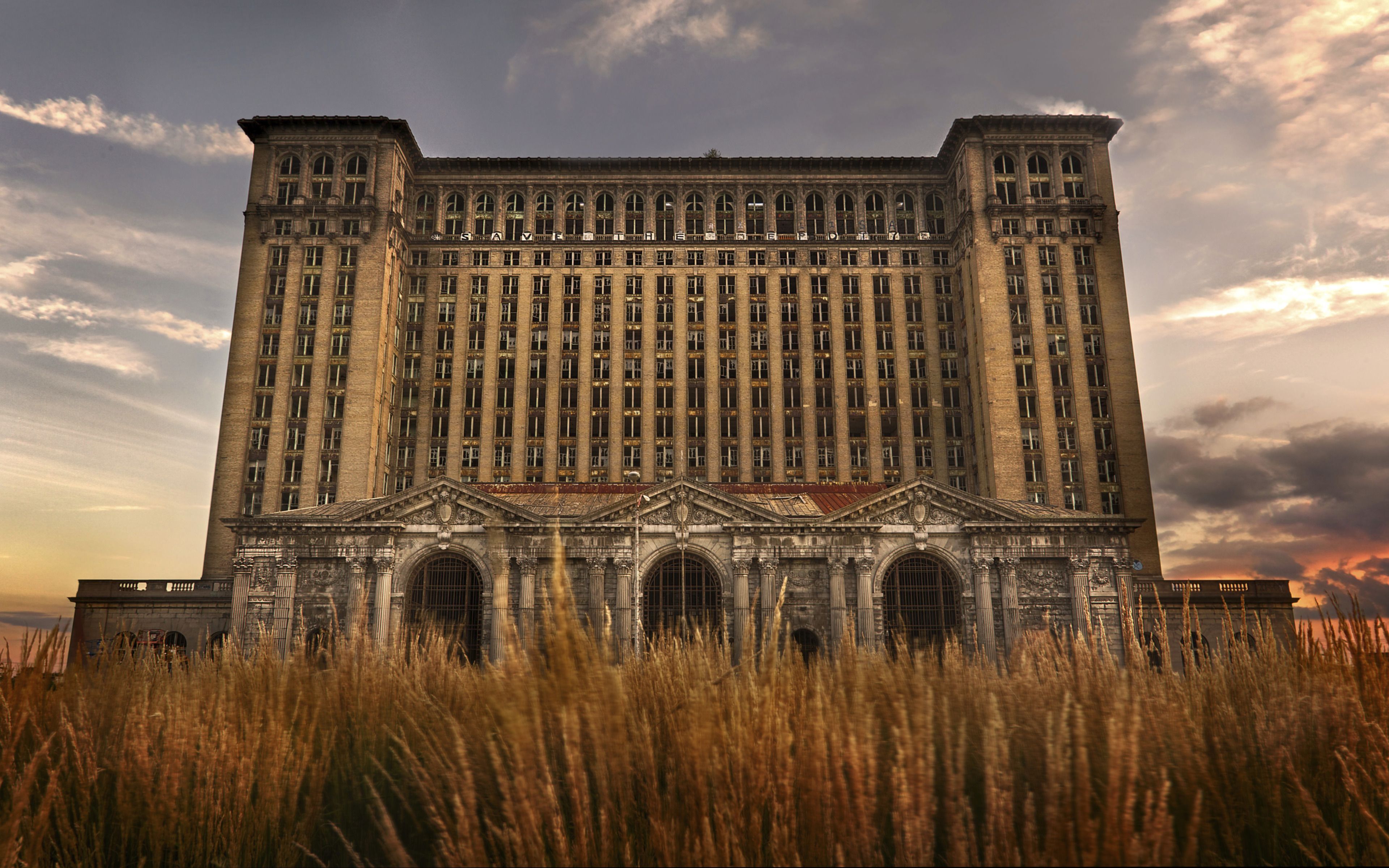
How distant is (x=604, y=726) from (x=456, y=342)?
78.6 metres

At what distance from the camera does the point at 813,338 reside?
81562 mm

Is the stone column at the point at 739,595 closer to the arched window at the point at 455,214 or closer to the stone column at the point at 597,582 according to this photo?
the stone column at the point at 597,582

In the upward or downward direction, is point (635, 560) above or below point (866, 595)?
above

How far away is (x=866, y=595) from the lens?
41.8 meters

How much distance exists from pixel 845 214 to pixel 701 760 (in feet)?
274

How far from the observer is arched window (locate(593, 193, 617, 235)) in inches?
3324

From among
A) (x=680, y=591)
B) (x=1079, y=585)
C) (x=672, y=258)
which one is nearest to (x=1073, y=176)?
(x=672, y=258)

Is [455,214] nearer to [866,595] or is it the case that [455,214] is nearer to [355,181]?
[355,181]

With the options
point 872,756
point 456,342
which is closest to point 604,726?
point 872,756

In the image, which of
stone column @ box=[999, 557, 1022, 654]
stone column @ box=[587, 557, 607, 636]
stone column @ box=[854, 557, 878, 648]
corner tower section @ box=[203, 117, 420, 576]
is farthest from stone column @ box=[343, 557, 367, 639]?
stone column @ box=[999, 557, 1022, 654]

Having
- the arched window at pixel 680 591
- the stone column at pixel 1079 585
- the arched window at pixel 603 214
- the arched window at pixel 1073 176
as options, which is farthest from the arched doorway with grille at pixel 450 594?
the arched window at pixel 1073 176

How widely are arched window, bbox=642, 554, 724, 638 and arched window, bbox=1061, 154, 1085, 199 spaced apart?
57525 millimetres

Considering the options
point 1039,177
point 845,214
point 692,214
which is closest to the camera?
point 1039,177

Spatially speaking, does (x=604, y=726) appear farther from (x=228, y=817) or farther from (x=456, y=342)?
(x=456, y=342)
